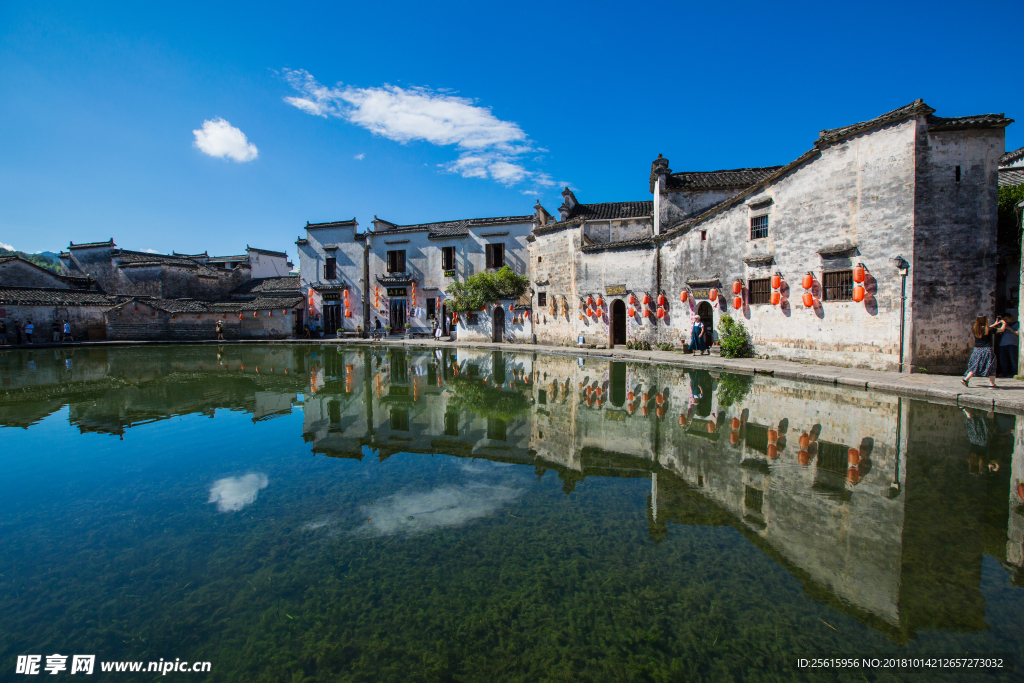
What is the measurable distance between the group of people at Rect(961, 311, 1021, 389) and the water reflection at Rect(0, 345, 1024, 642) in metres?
2.27

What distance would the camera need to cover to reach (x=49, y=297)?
2541 cm

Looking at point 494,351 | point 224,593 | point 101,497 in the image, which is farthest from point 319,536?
point 494,351

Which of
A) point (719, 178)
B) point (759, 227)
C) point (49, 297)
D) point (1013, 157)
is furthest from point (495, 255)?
point (49, 297)

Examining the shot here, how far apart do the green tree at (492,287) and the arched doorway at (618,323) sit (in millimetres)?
5971

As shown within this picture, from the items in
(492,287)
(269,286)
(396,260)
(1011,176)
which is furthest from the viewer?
(269,286)

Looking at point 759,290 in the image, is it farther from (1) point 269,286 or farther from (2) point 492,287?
(1) point 269,286

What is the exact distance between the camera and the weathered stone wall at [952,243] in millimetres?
10484

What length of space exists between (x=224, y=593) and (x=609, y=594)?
8.40 feet

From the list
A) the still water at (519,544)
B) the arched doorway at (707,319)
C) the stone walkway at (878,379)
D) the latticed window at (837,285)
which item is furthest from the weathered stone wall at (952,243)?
the arched doorway at (707,319)

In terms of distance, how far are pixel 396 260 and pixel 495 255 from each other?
6526 millimetres

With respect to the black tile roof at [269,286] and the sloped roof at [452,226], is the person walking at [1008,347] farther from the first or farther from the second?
the black tile roof at [269,286]

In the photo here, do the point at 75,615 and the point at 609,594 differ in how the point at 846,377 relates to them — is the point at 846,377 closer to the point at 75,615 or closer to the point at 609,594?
the point at 609,594

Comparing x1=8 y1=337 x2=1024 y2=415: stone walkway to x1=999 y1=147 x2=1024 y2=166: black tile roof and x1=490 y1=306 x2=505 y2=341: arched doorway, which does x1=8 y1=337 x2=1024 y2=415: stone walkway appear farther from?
x1=999 y1=147 x2=1024 y2=166: black tile roof

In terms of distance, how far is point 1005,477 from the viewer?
476 centimetres
